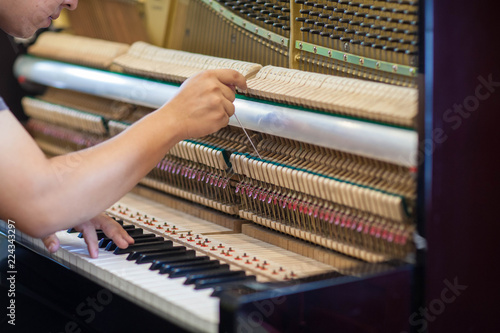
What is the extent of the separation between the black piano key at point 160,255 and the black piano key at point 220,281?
31 cm

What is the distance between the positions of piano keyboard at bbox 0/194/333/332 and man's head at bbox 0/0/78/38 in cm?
82

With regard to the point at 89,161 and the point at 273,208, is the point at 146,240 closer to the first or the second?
the point at 273,208

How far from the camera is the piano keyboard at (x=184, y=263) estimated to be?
2189 mm

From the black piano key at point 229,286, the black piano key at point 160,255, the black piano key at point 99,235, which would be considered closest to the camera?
the black piano key at point 229,286

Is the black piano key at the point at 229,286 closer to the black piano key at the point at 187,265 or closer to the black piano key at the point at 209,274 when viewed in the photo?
the black piano key at the point at 209,274

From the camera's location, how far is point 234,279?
2361 millimetres

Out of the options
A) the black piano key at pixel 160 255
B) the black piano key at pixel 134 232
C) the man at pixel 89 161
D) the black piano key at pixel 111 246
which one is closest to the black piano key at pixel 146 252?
the black piano key at pixel 160 255

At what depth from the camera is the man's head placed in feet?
8.41

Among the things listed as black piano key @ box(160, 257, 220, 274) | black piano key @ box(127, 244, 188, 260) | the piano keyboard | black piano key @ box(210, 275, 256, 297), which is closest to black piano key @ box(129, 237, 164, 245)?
the piano keyboard

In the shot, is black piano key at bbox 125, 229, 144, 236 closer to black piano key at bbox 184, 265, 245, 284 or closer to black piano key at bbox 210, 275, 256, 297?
black piano key at bbox 184, 265, 245, 284

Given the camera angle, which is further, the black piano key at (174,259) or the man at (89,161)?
the black piano key at (174,259)

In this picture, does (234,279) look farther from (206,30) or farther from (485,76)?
(206,30)

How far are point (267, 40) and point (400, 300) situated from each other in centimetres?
122

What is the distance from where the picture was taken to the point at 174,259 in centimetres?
257
